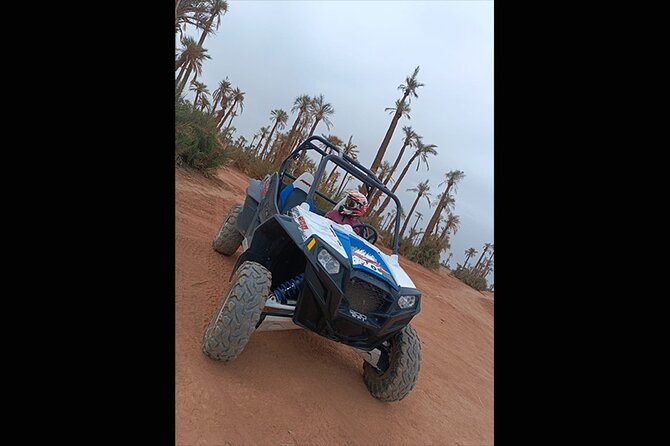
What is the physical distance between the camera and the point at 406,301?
2855 mm

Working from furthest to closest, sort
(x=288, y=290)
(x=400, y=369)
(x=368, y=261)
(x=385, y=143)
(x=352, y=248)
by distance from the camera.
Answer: (x=385, y=143), (x=288, y=290), (x=400, y=369), (x=352, y=248), (x=368, y=261)

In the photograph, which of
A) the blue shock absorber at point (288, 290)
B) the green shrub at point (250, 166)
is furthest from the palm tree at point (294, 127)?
the blue shock absorber at point (288, 290)

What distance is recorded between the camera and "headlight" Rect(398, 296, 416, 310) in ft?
9.25

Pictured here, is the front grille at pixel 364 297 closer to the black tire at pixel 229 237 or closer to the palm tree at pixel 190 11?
the black tire at pixel 229 237

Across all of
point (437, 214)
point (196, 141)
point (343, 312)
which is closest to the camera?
point (343, 312)

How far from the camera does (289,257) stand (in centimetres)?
370

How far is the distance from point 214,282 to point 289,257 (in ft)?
3.60

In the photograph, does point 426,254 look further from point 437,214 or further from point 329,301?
point 329,301

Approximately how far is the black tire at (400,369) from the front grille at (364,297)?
560 millimetres

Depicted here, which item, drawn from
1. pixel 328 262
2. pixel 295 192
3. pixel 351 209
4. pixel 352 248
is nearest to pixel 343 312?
pixel 328 262

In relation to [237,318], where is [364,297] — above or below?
above

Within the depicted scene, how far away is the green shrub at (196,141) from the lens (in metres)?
9.26

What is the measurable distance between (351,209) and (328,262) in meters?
1.67
